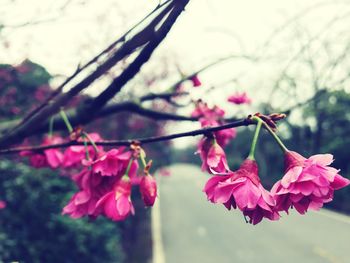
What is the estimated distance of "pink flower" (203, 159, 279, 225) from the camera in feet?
3.34

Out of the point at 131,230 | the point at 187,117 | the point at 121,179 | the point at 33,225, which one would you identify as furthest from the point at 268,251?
the point at 121,179

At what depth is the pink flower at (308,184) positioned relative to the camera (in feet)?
3.29

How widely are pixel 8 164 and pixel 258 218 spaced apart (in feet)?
21.3

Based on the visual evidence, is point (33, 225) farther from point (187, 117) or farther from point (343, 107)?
point (343, 107)

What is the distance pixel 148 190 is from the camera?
129cm

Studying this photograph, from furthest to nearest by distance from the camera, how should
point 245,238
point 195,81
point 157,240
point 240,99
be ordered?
1. point 245,238
2. point 157,240
3. point 240,99
4. point 195,81

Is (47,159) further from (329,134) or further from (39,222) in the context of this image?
(329,134)

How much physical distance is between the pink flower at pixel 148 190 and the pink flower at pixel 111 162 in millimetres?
A: 104

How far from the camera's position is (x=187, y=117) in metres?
2.24

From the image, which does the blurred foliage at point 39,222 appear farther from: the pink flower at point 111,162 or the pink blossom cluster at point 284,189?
the pink blossom cluster at point 284,189

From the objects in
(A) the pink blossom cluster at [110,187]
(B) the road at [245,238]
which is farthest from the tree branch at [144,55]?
(B) the road at [245,238]

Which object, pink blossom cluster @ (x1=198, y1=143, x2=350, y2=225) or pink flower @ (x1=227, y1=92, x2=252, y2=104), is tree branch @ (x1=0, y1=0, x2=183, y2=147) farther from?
pink flower @ (x1=227, y1=92, x2=252, y2=104)

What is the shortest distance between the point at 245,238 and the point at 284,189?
12681mm

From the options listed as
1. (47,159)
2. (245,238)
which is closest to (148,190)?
(47,159)
